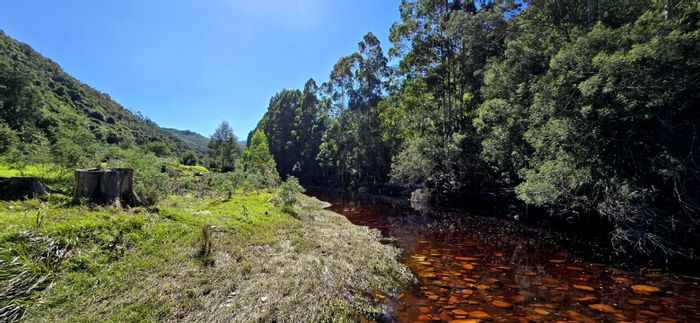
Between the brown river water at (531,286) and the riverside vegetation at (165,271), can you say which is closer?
the riverside vegetation at (165,271)

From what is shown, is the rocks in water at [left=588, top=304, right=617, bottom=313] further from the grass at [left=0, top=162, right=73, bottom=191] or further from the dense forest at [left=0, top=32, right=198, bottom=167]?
the dense forest at [left=0, top=32, right=198, bottom=167]

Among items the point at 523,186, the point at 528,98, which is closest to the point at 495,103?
the point at 528,98

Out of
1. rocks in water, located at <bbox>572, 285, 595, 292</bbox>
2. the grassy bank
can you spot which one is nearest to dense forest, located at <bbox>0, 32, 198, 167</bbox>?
the grassy bank

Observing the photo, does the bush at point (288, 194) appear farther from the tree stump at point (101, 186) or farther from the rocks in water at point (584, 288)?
the rocks in water at point (584, 288)

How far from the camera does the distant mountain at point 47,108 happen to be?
19875 millimetres

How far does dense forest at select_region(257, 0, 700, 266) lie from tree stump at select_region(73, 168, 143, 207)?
13.5 meters

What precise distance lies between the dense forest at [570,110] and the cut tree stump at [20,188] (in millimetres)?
15533

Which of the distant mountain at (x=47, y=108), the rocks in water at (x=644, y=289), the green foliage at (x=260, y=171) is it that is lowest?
the rocks in water at (x=644, y=289)

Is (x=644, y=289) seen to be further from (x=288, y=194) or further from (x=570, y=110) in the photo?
(x=288, y=194)

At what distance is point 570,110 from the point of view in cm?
1016

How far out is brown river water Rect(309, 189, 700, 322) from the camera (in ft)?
16.2

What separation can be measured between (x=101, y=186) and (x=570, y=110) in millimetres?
14631

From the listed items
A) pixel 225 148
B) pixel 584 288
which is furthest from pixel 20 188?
pixel 225 148

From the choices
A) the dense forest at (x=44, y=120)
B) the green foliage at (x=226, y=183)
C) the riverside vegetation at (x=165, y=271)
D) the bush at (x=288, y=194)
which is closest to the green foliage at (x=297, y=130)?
the dense forest at (x=44, y=120)
